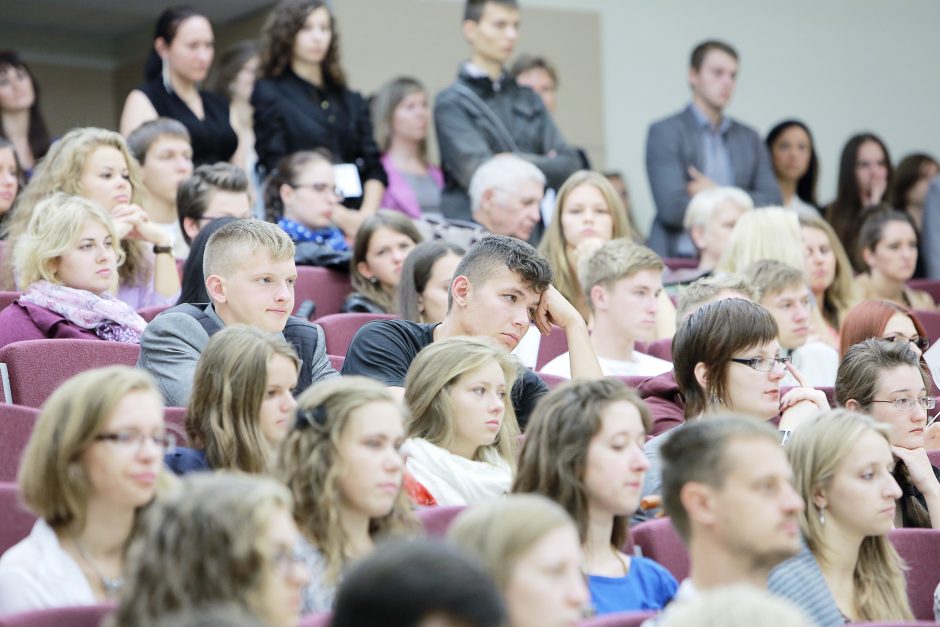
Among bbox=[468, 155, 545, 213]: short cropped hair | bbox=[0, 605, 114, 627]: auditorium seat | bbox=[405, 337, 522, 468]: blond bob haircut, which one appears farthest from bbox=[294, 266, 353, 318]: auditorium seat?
bbox=[0, 605, 114, 627]: auditorium seat

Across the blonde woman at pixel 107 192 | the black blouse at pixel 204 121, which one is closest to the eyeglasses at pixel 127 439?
the blonde woman at pixel 107 192

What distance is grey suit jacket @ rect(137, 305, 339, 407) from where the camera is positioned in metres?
3.15

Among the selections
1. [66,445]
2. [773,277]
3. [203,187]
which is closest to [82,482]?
[66,445]

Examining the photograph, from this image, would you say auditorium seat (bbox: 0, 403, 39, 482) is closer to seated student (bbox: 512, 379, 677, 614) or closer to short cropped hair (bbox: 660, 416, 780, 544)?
seated student (bbox: 512, 379, 677, 614)

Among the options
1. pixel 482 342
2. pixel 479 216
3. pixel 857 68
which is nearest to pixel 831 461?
pixel 482 342

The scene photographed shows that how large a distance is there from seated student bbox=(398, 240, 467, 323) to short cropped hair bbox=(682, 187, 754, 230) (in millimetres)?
1511

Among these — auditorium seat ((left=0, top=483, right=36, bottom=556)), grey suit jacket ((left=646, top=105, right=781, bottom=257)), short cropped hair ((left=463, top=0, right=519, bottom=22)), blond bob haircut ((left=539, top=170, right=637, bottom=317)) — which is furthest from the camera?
grey suit jacket ((left=646, top=105, right=781, bottom=257))

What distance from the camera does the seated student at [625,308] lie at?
424cm

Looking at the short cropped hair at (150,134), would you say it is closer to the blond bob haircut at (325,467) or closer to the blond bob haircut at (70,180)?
the blond bob haircut at (70,180)

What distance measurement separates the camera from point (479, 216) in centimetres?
512

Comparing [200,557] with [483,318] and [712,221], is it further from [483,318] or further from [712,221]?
[712,221]

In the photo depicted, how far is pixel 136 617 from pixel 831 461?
1471 mm

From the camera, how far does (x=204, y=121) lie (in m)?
5.36

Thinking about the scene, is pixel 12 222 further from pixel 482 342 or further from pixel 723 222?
pixel 723 222
